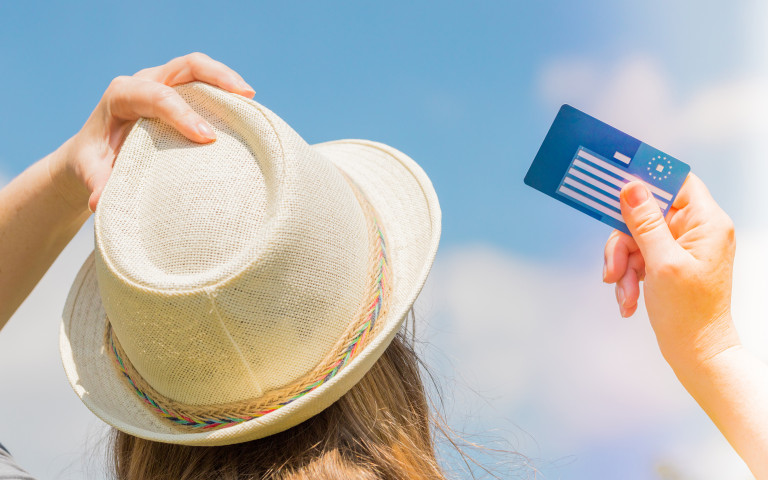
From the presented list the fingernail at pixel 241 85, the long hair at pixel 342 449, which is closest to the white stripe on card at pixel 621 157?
the long hair at pixel 342 449

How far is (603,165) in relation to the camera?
4.81ft

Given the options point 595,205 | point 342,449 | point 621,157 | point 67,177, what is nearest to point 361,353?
point 342,449

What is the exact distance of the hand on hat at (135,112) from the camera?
4.44 feet

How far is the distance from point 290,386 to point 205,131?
58cm

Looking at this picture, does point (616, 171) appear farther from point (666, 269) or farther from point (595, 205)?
point (666, 269)

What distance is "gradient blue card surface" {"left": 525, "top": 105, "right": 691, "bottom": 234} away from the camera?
1.45 metres

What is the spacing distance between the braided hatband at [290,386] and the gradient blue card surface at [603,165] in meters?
0.50

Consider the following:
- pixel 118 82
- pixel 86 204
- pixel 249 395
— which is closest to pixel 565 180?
pixel 249 395

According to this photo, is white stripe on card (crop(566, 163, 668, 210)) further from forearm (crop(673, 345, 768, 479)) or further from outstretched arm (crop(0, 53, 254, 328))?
outstretched arm (crop(0, 53, 254, 328))

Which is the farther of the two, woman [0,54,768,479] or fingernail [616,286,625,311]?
fingernail [616,286,625,311]

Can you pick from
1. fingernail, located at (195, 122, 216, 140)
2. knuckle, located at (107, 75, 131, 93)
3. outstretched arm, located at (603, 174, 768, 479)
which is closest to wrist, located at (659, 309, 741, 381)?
outstretched arm, located at (603, 174, 768, 479)

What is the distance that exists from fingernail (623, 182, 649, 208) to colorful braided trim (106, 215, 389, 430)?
0.59 m

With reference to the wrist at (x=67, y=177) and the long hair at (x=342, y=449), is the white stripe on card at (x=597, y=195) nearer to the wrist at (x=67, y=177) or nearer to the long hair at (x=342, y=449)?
the long hair at (x=342, y=449)

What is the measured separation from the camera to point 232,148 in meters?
1.32
